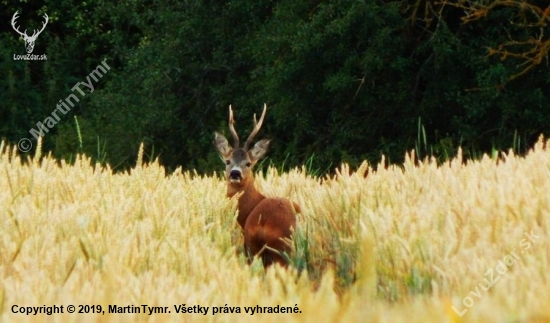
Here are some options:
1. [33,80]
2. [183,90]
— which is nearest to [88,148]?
[183,90]

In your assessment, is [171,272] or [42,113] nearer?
[171,272]

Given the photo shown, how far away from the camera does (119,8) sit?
24188mm

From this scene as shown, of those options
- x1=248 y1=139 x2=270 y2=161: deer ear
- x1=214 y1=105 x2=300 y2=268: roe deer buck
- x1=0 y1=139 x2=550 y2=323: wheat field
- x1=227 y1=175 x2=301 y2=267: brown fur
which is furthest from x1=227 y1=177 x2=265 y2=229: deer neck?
x1=248 y1=139 x2=270 y2=161: deer ear

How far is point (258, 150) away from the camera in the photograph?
29.8ft

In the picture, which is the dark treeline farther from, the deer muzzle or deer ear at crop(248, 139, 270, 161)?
the deer muzzle

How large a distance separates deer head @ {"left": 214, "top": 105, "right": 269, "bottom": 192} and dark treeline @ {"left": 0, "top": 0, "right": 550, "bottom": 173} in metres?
5.16

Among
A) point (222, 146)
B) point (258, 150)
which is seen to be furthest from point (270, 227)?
point (222, 146)

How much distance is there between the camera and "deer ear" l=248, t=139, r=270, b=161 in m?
8.98

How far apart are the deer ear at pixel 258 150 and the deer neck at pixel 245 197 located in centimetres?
47

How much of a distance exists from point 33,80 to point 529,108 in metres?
15.0

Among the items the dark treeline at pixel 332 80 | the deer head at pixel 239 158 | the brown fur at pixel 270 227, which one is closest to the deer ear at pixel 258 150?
the deer head at pixel 239 158

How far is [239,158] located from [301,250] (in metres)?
1.98

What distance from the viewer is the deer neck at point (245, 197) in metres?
8.13

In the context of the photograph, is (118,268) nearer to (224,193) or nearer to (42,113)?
(224,193)
